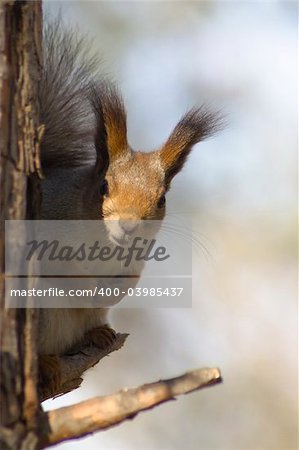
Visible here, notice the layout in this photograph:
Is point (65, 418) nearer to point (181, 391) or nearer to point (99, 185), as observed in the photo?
point (181, 391)

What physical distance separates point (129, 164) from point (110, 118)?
A: 14cm

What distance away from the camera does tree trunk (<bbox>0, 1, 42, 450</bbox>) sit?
1.47m

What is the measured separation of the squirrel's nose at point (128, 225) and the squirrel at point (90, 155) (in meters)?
0.03

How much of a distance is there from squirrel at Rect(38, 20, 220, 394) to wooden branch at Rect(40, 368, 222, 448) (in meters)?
0.67

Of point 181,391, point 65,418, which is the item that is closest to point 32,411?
point 65,418

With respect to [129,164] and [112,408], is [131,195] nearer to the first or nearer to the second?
[129,164]

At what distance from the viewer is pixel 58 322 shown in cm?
215

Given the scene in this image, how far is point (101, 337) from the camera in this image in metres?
2.28

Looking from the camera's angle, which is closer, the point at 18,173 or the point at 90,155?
the point at 18,173

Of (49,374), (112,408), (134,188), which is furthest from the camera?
(134,188)

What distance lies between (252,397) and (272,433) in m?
0.21

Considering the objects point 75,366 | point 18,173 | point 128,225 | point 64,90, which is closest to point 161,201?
point 128,225

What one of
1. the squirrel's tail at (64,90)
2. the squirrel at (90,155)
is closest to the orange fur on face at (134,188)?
the squirrel at (90,155)

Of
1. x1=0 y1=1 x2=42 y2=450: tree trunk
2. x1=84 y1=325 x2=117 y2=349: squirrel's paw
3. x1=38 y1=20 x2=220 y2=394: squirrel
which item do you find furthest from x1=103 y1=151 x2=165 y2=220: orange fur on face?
x1=0 y1=1 x2=42 y2=450: tree trunk
